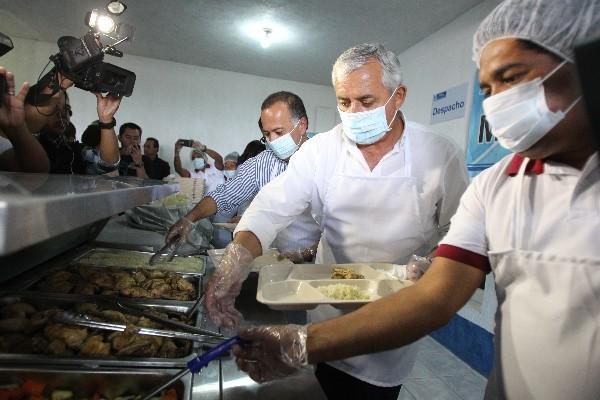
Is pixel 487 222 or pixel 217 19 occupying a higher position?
pixel 217 19

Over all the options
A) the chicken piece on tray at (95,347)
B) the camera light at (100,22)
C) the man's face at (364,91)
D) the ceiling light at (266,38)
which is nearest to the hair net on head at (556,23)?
the man's face at (364,91)

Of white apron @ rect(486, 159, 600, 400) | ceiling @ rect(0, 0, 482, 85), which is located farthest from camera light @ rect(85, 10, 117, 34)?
ceiling @ rect(0, 0, 482, 85)

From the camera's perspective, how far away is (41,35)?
6.16 metres

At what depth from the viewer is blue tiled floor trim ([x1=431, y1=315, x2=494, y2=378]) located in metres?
3.19

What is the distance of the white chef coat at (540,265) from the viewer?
0.80 metres

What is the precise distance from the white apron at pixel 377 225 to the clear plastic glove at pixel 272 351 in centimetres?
73

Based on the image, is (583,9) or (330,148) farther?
(330,148)

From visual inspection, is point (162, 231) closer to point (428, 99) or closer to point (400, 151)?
point (400, 151)

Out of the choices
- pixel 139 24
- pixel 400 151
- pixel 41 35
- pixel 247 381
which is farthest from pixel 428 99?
pixel 41 35

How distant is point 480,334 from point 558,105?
308cm

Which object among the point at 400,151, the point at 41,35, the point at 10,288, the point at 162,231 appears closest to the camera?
the point at 10,288

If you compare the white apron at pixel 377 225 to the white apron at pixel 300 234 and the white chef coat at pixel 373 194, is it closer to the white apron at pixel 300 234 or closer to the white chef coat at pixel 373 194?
the white chef coat at pixel 373 194

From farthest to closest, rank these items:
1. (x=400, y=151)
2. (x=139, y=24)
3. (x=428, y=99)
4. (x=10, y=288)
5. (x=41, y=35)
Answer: (x=41, y=35), (x=139, y=24), (x=428, y=99), (x=400, y=151), (x=10, y=288)

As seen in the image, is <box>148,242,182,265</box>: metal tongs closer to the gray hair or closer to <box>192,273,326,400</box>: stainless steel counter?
<box>192,273,326,400</box>: stainless steel counter
